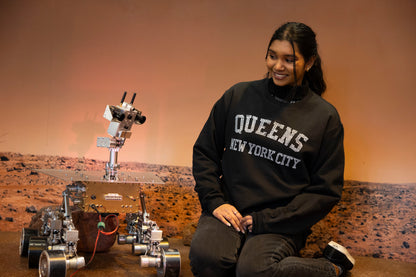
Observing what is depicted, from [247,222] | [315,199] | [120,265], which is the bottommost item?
[120,265]

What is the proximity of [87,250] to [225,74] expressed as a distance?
1710 mm

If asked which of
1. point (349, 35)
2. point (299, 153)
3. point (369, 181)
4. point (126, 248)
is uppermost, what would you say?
point (349, 35)

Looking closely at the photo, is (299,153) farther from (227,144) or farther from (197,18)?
(197,18)

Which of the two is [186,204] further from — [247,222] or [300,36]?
[300,36]

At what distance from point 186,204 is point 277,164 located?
5.90 ft

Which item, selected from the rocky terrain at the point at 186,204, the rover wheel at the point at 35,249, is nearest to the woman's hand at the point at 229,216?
the rover wheel at the point at 35,249

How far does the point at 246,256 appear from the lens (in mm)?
1758

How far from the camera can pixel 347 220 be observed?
3539mm

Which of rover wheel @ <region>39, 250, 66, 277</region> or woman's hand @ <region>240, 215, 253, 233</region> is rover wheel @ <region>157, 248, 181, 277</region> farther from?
woman's hand @ <region>240, 215, 253, 233</region>

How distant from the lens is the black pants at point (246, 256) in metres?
1.71

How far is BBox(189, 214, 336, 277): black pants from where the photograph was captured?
171 centimetres

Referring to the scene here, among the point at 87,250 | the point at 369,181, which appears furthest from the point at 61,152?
the point at 369,181

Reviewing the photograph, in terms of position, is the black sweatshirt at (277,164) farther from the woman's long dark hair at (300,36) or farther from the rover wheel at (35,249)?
the rover wheel at (35,249)

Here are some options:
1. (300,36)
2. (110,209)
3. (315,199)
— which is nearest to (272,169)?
(315,199)
